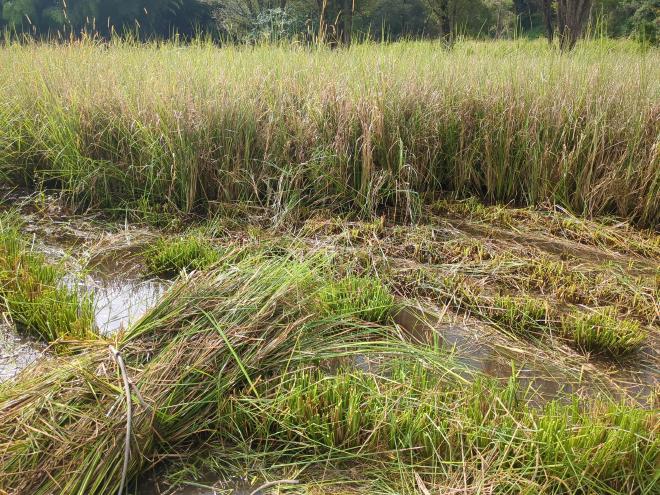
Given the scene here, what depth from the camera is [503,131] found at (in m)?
3.88

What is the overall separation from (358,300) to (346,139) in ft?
5.00

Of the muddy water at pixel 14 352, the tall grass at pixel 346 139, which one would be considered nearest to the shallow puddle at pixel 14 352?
the muddy water at pixel 14 352

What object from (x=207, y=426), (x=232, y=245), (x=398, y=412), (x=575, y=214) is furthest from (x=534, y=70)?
(x=207, y=426)

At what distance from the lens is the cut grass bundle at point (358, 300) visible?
2491mm

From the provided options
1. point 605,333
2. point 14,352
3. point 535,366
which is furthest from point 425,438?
point 14,352

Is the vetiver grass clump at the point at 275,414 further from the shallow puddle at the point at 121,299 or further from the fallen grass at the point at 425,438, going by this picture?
the shallow puddle at the point at 121,299

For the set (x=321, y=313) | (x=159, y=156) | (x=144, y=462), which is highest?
(x=159, y=156)

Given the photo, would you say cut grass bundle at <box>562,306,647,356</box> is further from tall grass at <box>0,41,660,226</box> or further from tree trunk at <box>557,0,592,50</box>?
tree trunk at <box>557,0,592,50</box>

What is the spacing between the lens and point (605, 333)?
2.39 meters

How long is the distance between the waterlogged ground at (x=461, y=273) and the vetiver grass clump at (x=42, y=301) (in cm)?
6

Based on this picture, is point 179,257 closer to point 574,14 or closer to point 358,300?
point 358,300

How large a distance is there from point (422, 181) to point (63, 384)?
2.84m

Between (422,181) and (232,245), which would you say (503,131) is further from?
(232,245)

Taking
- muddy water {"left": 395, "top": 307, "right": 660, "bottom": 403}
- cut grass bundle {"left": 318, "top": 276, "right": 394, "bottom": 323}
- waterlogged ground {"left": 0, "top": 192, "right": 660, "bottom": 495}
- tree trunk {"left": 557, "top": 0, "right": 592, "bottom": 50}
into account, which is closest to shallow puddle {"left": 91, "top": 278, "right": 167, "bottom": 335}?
waterlogged ground {"left": 0, "top": 192, "right": 660, "bottom": 495}
